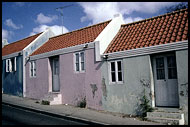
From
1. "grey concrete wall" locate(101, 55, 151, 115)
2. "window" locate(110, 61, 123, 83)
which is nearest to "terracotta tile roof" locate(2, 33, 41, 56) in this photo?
"grey concrete wall" locate(101, 55, 151, 115)

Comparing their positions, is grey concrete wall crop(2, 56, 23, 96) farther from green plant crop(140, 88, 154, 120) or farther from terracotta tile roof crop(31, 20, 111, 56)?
green plant crop(140, 88, 154, 120)

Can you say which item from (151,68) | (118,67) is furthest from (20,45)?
(151,68)

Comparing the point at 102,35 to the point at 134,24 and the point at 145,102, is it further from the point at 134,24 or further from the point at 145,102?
the point at 145,102

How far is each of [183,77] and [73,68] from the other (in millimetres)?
6871

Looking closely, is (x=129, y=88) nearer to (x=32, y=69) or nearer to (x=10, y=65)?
(x=32, y=69)

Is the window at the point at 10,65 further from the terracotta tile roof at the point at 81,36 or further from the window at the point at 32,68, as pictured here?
the terracotta tile roof at the point at 81,36

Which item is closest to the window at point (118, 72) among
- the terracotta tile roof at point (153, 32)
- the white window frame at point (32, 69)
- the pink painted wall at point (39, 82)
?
the terracotta tile roof at point (153, 32)

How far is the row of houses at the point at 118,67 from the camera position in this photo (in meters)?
9.19

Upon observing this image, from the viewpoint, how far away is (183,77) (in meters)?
8.51

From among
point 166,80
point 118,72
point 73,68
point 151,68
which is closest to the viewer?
point 166,80

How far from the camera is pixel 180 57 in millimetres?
8594

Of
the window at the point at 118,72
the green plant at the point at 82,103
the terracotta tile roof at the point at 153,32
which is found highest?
the terracotta tile roof at the point at 153,32

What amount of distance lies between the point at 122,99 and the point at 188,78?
11.3 ft

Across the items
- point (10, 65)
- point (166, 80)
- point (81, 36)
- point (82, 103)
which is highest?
point (81, 36)
